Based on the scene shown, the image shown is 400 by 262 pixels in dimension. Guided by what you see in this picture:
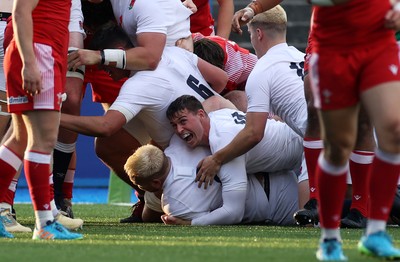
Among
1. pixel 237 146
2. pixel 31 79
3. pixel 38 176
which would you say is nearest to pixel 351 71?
pixel 31 79

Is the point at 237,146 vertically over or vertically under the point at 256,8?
under

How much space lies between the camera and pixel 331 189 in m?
3.92

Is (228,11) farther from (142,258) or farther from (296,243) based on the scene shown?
(142,258)

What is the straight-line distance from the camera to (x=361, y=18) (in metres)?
3.85

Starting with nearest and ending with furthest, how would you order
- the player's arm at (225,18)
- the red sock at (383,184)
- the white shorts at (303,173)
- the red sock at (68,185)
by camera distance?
the red sock at (383,184)
the white shorts at (303,173)
the red sock at (68,185)
the player's arm at (225,18)

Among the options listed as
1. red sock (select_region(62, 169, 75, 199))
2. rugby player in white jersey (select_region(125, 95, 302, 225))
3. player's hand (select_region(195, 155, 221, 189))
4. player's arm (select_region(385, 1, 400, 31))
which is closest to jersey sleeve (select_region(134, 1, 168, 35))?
rugby player in white jersey (select_region(125, 95, 302, 225))

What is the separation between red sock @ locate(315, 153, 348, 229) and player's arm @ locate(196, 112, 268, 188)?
2176mm

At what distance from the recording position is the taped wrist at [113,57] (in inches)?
243

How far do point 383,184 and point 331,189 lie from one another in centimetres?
21

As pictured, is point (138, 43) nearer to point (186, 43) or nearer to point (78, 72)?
point (78, 72)

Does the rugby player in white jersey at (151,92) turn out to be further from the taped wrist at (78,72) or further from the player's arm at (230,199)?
the player's arm at (230,199)

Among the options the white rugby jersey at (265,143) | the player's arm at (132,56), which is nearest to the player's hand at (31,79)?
the player's arm at (132,56)

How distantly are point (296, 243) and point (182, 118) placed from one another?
1.83m

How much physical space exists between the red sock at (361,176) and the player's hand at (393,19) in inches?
79.1
